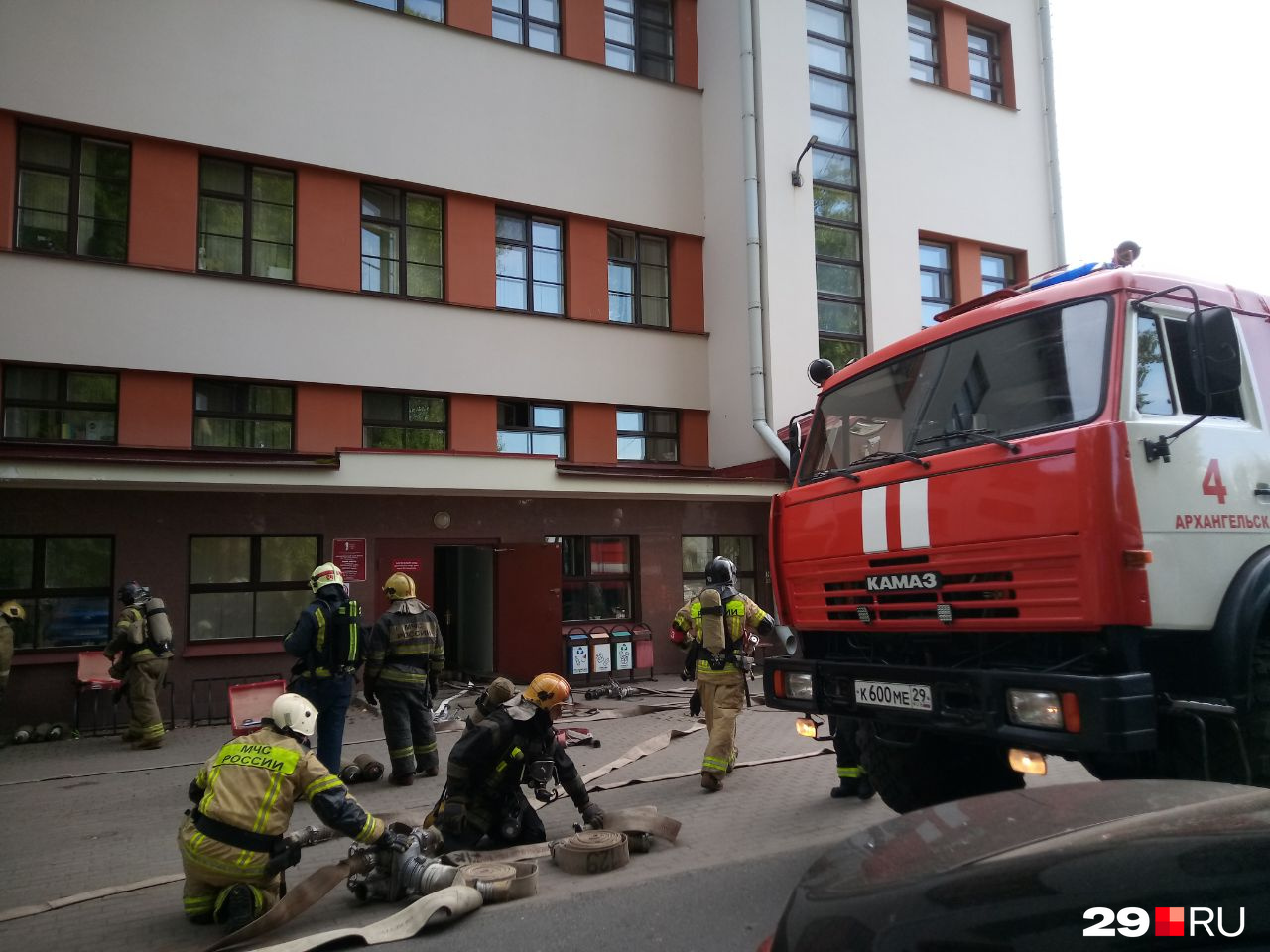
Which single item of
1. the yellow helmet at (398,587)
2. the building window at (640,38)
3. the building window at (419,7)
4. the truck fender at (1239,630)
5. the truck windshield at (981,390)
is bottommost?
the truck fender at (1239,630)

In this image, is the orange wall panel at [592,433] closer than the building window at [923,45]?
Yes

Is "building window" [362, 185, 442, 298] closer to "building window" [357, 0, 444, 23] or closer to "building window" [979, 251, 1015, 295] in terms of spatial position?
"building window" [357, 0, 444, 23]

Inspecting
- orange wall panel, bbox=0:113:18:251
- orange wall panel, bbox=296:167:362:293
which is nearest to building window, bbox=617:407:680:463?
orange wall panel, bbox=296:167:362:293

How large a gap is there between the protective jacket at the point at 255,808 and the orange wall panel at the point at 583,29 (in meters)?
14.3

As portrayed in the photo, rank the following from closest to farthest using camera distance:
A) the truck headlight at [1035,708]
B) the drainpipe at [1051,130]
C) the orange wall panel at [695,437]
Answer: the truck headlight at [1035,708] < the orange wall panel at [695,437] < the drainpipe at [1051,130]

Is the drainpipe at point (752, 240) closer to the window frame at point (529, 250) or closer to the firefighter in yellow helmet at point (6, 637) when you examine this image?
the window frame at point (529, 250)

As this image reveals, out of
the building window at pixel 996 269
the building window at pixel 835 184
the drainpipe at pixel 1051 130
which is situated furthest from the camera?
the drainpipe at pixel 1051 130

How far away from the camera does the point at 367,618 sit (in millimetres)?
12297

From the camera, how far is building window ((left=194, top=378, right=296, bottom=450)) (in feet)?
41.4

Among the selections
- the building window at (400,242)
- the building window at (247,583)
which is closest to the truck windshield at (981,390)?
the building window at (247,583)

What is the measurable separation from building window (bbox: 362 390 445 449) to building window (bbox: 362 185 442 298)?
5.43 feet

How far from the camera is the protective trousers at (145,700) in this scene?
380 inches

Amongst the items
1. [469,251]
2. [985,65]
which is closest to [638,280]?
[469,251]

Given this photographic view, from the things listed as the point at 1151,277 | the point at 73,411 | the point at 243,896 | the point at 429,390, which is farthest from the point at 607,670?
the point at 1151,277
